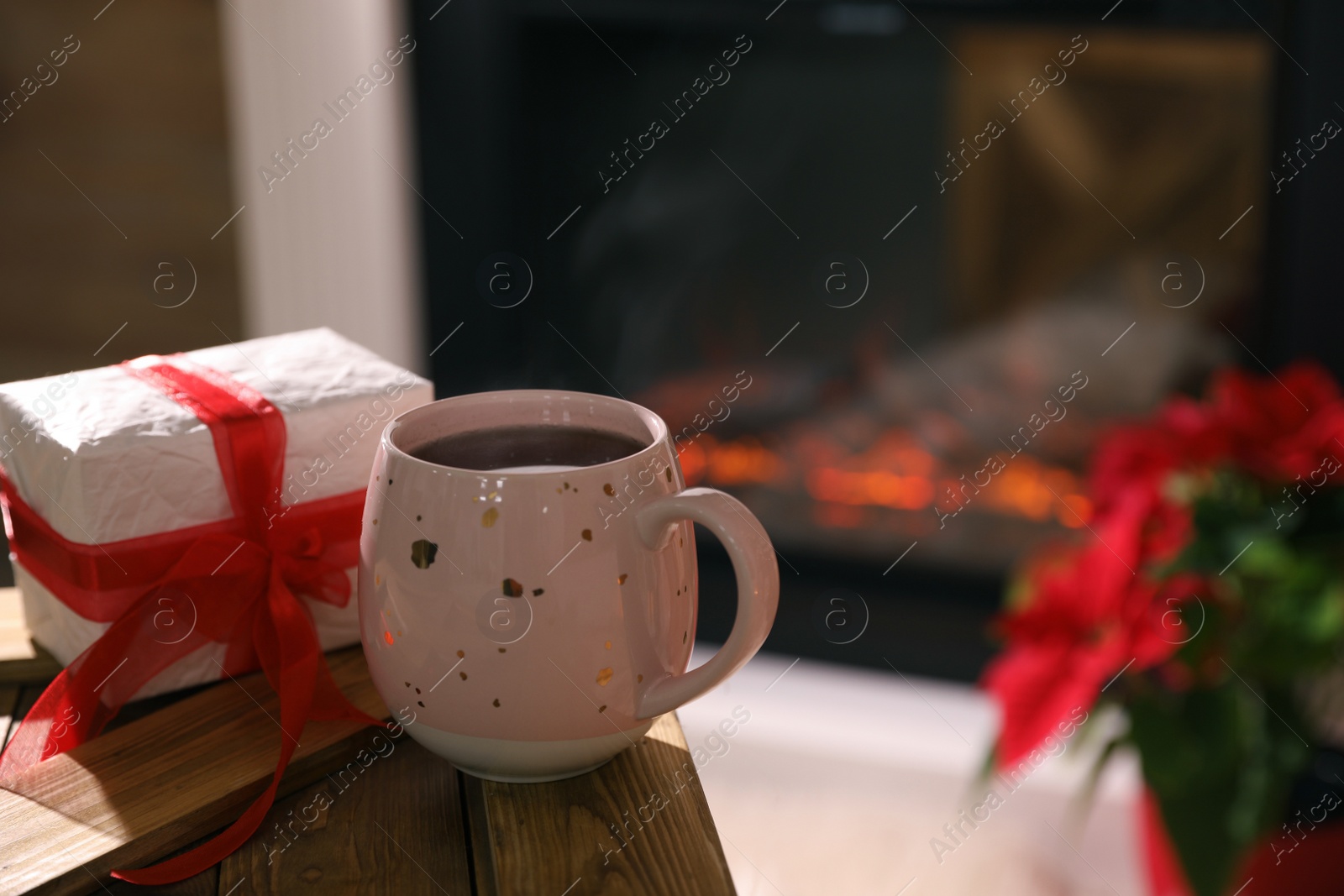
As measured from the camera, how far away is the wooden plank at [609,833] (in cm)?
48

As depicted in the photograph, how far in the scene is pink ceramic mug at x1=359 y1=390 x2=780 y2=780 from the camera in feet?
1.58

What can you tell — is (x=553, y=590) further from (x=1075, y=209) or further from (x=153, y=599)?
(x=1075, y=209)

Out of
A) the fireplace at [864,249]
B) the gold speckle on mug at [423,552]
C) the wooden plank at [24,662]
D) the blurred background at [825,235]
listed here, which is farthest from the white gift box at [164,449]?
the fireplace at [864,249]

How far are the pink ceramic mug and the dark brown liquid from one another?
43 mm

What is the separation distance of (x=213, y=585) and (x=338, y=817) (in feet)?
0.43

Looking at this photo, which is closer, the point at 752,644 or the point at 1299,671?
the point at 752,644

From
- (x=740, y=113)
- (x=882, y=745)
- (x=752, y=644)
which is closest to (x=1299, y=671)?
(x=752, y=644)

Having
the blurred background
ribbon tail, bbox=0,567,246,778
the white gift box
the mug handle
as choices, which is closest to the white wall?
the blurred background

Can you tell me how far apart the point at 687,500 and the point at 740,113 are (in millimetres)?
1133

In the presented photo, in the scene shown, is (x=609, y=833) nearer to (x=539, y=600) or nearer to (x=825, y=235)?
(x=539, y=600)

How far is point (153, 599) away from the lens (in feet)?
1.87

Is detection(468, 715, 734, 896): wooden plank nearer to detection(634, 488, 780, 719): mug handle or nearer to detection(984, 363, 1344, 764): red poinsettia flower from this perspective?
detection(634, 488, 780, 719): mug handle

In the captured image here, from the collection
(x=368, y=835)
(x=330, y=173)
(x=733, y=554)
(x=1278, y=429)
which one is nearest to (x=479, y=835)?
(x=368, y=835)

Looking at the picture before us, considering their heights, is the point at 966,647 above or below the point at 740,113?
below
